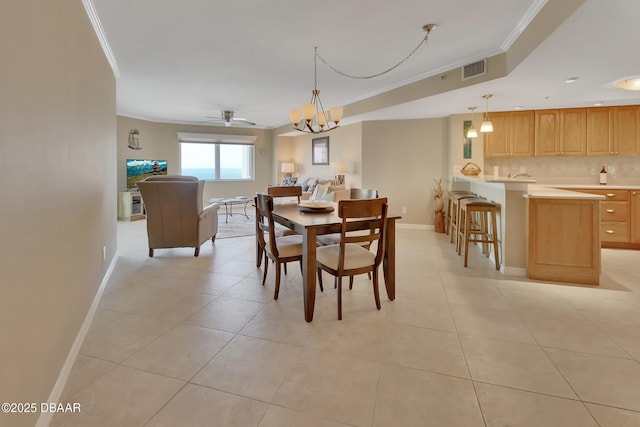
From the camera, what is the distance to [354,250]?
2773 millimetres

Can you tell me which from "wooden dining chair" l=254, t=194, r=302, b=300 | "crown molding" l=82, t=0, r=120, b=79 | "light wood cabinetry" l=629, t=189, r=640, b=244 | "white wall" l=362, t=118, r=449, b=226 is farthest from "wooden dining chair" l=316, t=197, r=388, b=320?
"light wood cabinetry" l=629, t=189, r=640, b=244

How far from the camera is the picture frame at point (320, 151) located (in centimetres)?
795

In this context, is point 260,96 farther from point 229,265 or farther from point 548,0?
point 548,0

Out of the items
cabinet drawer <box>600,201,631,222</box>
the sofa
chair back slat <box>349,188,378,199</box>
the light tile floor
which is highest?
the sofa

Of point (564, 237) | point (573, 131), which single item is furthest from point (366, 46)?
point (573, 131)

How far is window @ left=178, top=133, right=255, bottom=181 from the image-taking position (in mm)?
8937

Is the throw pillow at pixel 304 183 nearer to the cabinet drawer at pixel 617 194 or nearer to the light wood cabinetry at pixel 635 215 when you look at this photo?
the cabinet drawer at pixel 617 194

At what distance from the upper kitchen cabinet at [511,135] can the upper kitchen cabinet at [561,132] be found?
11 cm

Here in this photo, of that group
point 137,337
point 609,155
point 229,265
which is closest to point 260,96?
point 229,265

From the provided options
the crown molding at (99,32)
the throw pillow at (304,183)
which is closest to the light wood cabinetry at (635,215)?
the throw pillow at (304,183)

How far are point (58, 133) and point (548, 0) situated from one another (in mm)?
3587

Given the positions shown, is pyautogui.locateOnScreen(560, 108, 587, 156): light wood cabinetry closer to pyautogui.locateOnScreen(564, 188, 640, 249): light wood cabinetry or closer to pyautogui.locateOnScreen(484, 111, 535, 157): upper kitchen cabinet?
pyautogui.locateOnScreen(484, 111, 535, 157): upper kitchen cabinet

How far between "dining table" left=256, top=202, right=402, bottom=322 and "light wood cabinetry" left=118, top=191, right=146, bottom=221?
5.58m

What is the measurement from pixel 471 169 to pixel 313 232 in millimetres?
4122
